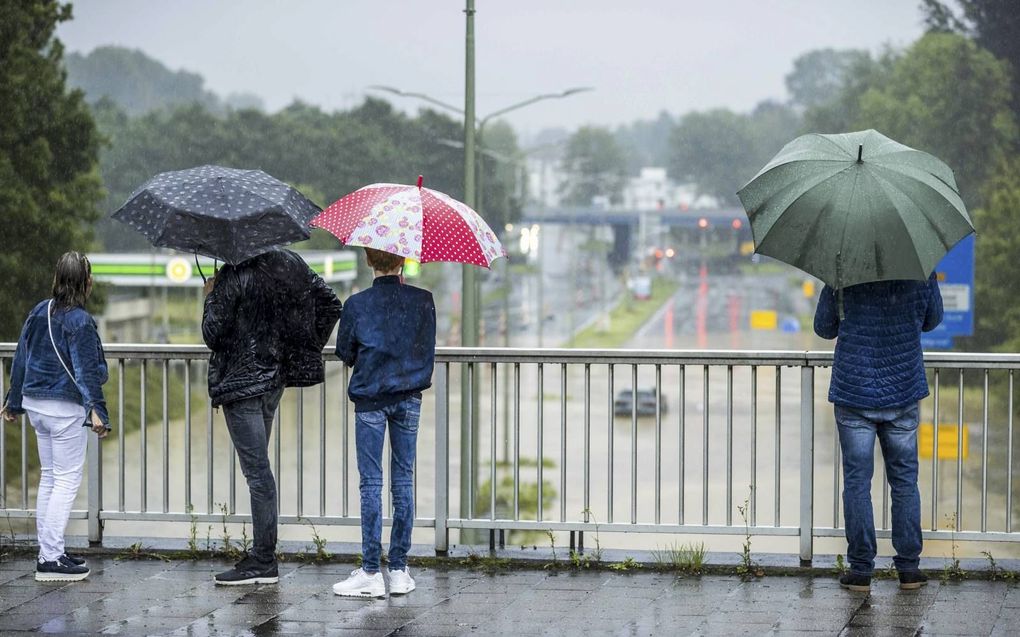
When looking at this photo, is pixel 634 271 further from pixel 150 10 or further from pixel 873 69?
pixel 150 10

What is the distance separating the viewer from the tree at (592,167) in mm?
59781

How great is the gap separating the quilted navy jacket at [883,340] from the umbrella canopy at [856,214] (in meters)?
0.27

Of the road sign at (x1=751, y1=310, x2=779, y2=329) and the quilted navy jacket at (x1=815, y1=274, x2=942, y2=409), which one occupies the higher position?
the quilted navy jacket at (x1=815, y1=274, x2=942, y2=409)

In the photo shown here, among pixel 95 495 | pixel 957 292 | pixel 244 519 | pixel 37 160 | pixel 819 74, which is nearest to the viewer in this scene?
pixel 244 519

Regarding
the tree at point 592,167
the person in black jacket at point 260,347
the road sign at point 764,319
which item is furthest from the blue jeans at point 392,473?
the road sign at point 764,319

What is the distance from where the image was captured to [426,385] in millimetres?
5559

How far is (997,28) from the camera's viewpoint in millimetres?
48188

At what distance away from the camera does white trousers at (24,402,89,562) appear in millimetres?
5844

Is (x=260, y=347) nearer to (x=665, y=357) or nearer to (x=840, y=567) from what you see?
(x=665, y=357)

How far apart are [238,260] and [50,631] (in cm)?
156

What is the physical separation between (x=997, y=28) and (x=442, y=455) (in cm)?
4639

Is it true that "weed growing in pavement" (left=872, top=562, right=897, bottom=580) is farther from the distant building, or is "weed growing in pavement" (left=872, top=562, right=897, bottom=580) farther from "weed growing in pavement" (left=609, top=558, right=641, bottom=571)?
the distant building

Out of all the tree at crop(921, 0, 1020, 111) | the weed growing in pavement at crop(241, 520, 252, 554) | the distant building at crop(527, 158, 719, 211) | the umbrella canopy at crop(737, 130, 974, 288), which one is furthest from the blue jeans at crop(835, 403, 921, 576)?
the distant building at crop(527, 158, 719, 211)

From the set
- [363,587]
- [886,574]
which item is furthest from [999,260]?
[363,587]
